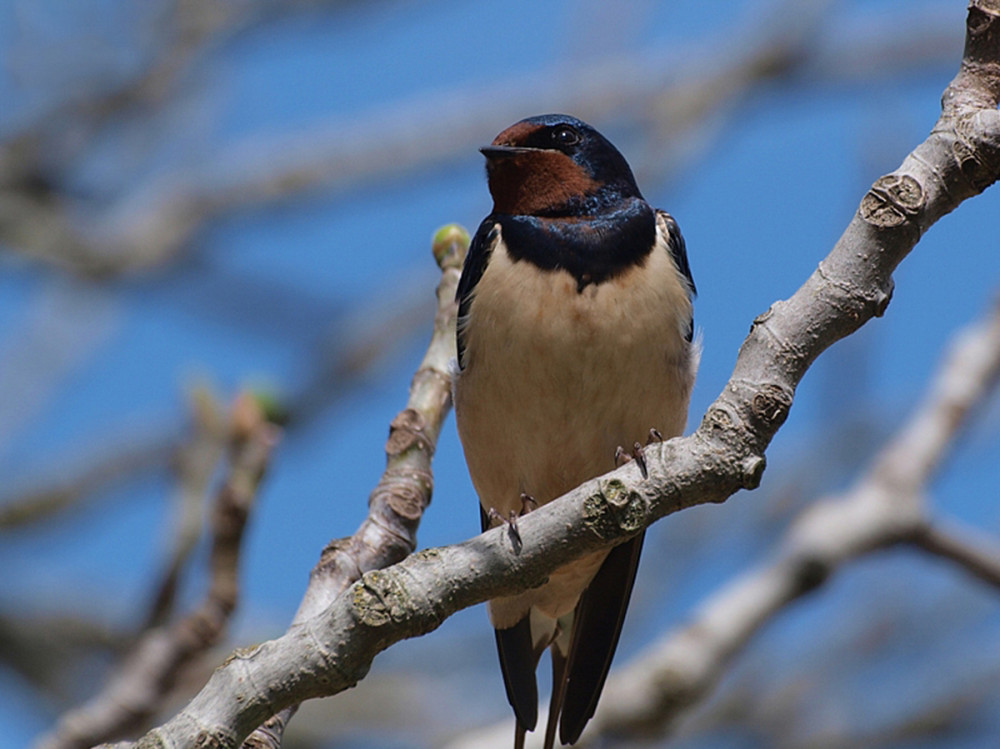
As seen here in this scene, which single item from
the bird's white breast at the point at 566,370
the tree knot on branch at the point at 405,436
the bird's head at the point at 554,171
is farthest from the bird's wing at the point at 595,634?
the bird's head at the point at 554,171

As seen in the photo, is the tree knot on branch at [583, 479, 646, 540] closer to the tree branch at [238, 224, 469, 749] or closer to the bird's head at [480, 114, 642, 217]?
the tree branch at [238, 224, 469, 749]

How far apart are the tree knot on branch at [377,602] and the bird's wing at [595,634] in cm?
161

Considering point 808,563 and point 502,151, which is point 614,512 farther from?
point 502,151

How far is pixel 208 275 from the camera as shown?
388 inches

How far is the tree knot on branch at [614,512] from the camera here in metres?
2.38

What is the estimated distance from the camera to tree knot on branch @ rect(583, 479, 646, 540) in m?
2.38

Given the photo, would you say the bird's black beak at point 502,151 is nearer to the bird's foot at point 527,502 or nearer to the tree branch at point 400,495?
the tree branch at point 400,495

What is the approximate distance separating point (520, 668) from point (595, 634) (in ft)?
0.94

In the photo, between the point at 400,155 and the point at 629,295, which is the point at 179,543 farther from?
the point at 400,155

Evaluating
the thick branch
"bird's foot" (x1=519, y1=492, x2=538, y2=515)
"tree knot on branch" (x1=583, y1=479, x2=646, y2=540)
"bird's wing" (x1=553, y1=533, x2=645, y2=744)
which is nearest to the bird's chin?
"bird's foot" (x1=519, y1=492, x2=538, y2=515)

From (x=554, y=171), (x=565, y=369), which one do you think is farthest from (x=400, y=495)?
(x=554, y=171)

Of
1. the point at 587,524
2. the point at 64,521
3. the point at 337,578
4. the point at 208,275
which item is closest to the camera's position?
the point at 587,524

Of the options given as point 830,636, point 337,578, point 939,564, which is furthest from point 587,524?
point 830,636

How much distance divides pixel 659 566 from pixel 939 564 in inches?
184
